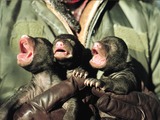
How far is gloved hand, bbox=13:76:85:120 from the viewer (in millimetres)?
2314

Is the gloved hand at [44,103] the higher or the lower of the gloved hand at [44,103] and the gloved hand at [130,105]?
the higher

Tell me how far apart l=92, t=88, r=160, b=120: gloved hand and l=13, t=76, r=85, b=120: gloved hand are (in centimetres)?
10

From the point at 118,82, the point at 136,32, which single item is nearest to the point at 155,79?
the point at 136,32

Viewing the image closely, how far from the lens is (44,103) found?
231cm

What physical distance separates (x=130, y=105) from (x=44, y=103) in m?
0.27

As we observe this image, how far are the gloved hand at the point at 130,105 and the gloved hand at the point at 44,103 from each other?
101 mm

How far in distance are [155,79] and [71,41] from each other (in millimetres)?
671

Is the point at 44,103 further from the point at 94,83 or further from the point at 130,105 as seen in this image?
the point at 130,105

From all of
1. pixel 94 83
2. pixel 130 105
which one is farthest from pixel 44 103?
pixel 130 105

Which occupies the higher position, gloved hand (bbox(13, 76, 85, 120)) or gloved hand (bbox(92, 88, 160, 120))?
gloved hand (bbox(13, 76, 85, 120))

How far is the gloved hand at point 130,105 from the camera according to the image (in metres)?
2.36

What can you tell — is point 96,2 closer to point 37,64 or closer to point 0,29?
point 0,29

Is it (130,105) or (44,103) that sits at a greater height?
(44,103)

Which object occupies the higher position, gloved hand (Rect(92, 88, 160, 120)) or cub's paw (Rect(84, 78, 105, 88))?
cub's paw (Rect(84, 78, 105, 88))
